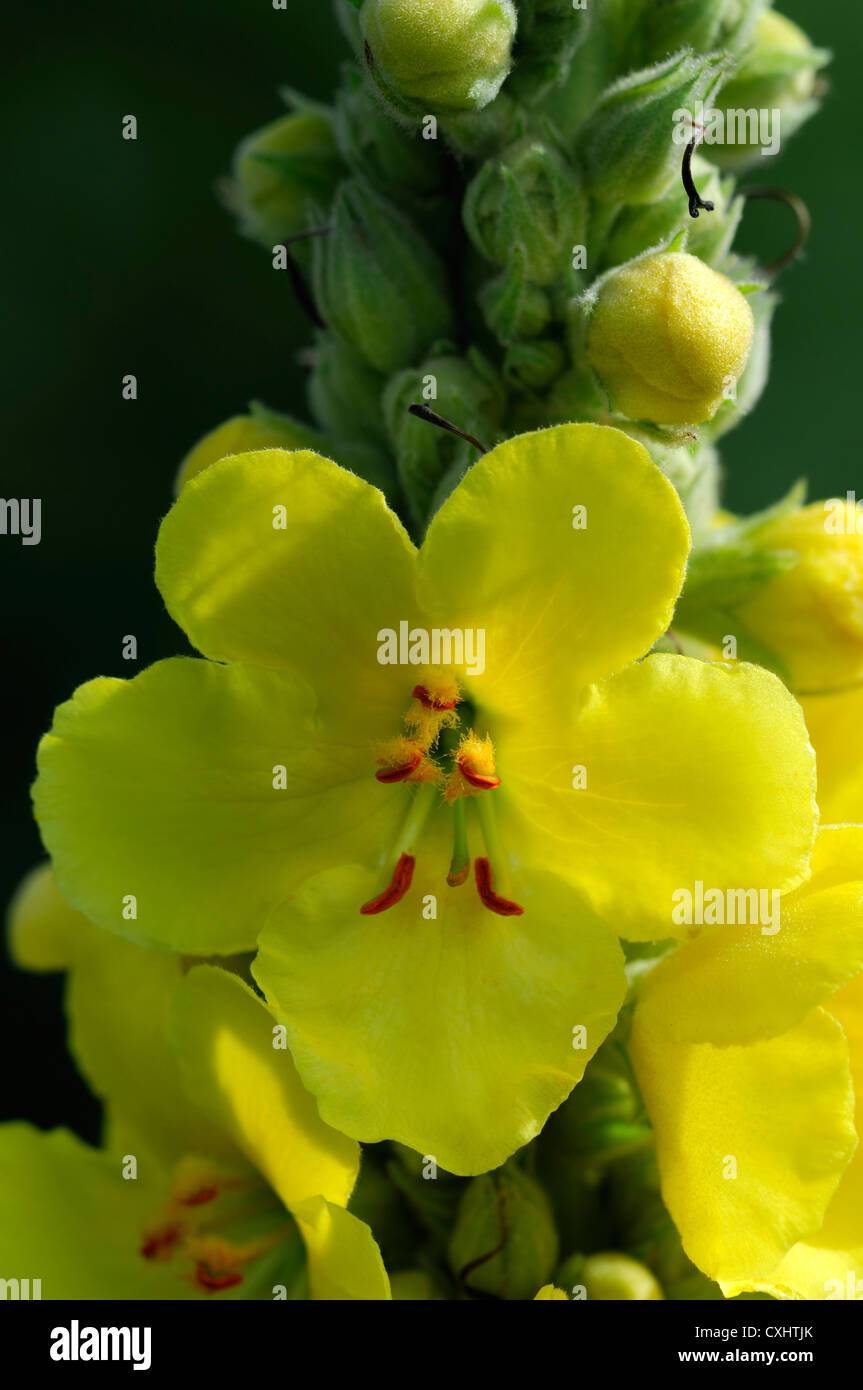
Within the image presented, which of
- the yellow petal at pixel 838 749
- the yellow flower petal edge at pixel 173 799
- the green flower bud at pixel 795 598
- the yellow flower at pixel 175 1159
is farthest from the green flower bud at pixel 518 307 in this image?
the yellow flower at pixel 175 1159

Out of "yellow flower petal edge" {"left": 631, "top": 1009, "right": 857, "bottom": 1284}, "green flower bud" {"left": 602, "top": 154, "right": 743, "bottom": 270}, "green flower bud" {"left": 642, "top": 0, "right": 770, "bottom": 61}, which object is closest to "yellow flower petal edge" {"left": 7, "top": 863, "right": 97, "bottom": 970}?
"yellow flower petal edge" {"left": 631, "top": 1009, "right": 857, "bottom": 1284}

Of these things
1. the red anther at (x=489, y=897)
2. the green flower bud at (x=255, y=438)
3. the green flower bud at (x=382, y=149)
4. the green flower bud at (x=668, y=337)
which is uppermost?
the green flower bud at (x=382, y=149)

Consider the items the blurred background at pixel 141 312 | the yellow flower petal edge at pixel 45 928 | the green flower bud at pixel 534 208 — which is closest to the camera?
the green flower bud at pixel 534 208

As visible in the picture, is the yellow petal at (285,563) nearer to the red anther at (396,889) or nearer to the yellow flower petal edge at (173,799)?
the yellow flower petal edge at (173,799)

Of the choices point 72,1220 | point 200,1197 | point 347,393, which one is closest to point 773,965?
point 200,1197

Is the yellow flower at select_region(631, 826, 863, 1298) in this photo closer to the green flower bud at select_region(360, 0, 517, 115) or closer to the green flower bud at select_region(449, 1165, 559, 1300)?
the green flower bud at select_region(449, 1165, 559, 1300)

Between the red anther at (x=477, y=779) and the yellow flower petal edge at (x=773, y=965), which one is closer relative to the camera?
the yellow flower petal edge at (x=773, y=965)
